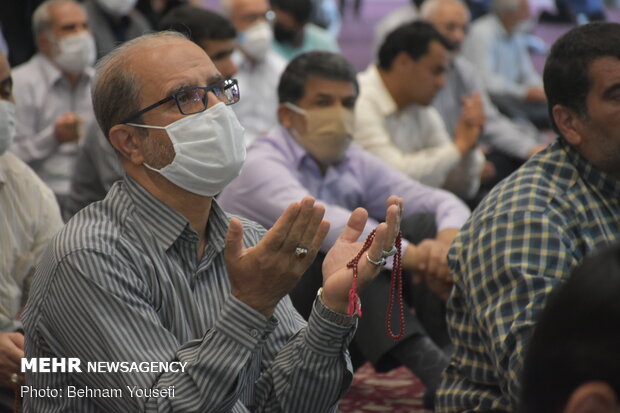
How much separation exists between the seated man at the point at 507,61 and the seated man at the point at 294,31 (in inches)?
38.1

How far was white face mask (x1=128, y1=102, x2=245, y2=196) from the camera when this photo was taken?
1965 mm

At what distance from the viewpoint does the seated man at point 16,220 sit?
8.22 ft

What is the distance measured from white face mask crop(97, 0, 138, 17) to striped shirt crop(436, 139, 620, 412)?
3.97 meters

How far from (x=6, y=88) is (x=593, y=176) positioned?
1.43 metres

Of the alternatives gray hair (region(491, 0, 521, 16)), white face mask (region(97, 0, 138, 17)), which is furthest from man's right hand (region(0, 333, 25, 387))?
gray hair (region(491, 0, 521, 16))

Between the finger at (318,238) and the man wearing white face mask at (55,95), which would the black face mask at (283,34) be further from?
the finger at (318,238)

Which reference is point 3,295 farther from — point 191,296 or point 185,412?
point 185,412

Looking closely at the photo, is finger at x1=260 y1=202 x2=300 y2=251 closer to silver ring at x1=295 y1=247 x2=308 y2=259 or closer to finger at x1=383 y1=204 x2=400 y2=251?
silver ring at x1=295 y1=247 x2=308 y2=259

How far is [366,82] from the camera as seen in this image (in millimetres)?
4535

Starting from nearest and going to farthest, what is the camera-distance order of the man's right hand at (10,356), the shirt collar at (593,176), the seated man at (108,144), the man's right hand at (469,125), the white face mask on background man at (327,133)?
the shirt collar at (593,176), the man's right hand at (10,356), the white face mask on background man at (327,133), the seated man at (108,144), the man's right hand at (469,125)

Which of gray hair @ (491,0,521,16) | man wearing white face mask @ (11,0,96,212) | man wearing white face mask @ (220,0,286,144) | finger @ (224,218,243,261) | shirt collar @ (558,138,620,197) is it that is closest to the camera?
finger @ (224,218,243,261)

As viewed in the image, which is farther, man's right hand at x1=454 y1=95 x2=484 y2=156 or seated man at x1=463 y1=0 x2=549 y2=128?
seated man at x1=463 y1=0 x2=549 y2=128

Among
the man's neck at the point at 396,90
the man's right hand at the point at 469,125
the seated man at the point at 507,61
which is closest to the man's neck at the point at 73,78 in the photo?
the man's neck at the point at 396,90

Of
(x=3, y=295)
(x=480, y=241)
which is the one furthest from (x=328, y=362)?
(x=3, y=295)
